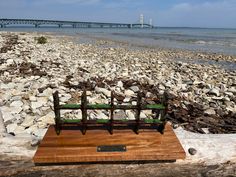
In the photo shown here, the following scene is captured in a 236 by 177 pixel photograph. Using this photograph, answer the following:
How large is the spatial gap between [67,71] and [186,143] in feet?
36.8

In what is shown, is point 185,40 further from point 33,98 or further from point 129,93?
point 33,98

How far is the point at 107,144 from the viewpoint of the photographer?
3.98m

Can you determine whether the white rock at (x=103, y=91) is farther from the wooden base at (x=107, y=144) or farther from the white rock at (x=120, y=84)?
the wooden base at (x=107, y=144)

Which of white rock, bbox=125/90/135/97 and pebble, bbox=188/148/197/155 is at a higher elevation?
pebble, bbox=188/148/197/155

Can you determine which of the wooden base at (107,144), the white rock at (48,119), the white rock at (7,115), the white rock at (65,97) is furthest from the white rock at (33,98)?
the wooden base at (107,144)

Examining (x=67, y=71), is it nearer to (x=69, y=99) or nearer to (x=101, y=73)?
(x=101, y=73)

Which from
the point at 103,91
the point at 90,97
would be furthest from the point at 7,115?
the point at 103,91

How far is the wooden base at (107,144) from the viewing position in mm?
3752

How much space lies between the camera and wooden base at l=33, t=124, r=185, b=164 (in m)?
3.75

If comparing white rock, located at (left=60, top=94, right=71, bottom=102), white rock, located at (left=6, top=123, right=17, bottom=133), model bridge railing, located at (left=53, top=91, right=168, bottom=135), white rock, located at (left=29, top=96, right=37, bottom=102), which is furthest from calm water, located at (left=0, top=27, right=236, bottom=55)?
model bridge railing, located at (left=53, top=91, right=168, bottom=135)

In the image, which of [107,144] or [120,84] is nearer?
[107,144]

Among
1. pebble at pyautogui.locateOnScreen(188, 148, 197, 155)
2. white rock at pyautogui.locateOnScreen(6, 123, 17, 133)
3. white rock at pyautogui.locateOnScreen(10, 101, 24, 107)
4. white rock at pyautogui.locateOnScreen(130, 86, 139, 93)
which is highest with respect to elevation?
pebble at pyautogui.locateOnScreen(188, 148, 197, 155)

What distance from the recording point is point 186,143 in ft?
14.0

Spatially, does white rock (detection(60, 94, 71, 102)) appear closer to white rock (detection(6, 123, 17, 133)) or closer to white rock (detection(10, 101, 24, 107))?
white rock (detection(10, 101, 24, 107))
